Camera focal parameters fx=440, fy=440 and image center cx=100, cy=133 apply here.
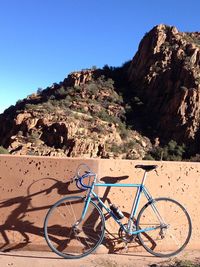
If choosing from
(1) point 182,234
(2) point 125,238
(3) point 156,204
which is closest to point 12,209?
(2) point 125,238

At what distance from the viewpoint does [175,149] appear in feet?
134

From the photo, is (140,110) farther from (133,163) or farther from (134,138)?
(133,163)

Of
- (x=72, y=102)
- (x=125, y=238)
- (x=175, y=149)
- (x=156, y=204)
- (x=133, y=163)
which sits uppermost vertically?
(x=72, y=102)

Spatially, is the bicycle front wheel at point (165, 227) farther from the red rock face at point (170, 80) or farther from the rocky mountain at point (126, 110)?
the red rock face at point (170, 80)

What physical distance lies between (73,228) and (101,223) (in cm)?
34

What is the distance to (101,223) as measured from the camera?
534 cm

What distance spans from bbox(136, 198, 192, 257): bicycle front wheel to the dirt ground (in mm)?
149

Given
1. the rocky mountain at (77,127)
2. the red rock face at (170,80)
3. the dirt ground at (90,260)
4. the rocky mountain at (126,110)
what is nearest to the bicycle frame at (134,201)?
the dirt ground at (90,260)

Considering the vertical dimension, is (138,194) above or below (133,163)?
below

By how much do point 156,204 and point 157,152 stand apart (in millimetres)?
33862

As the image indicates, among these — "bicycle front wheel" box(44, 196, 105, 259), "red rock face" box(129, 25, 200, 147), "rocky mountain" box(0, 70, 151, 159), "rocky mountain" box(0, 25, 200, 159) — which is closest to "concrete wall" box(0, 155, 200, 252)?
"bicycle front wheel" box(44, 196, 105, 259)

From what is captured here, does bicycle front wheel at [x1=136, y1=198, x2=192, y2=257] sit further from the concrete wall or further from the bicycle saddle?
the bicycle saddle

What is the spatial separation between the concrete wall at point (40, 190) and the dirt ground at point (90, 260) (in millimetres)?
156

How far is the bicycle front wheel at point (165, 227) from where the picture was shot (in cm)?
550
